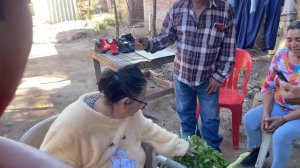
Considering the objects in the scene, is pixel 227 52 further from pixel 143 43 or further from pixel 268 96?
pixel 143 43

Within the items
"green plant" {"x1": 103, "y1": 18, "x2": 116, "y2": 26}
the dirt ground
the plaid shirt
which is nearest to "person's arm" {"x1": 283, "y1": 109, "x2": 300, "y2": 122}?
the plaid shirt

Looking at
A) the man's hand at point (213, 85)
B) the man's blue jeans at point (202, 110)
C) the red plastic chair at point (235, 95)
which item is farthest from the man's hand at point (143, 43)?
the red plastic chair at point (235, 95)

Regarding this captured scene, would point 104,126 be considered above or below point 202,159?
above

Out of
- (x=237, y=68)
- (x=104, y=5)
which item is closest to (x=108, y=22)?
(x=104, y=5)

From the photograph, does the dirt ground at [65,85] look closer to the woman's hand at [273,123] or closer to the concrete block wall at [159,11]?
the concrete block wall at [159,11]

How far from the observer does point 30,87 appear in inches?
235

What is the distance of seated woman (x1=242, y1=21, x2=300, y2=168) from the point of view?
9.53ft

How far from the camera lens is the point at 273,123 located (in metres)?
3.02

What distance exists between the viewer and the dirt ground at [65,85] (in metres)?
4.45

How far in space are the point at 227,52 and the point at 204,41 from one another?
0.22m

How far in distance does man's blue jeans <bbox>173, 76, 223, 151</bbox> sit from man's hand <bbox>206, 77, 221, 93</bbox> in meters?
0.05

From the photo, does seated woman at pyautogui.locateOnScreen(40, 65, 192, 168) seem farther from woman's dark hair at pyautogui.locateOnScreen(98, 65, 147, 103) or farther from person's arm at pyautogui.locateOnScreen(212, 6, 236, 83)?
person's arm at pyautogui.locateOnScreen(212, 6, 236, 83)

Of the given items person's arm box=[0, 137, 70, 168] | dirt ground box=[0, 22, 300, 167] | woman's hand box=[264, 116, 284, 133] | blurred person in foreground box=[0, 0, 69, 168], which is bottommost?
dirt ground box=[0, 22, 300, 167]

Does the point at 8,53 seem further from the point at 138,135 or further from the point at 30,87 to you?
the point at 30,87
